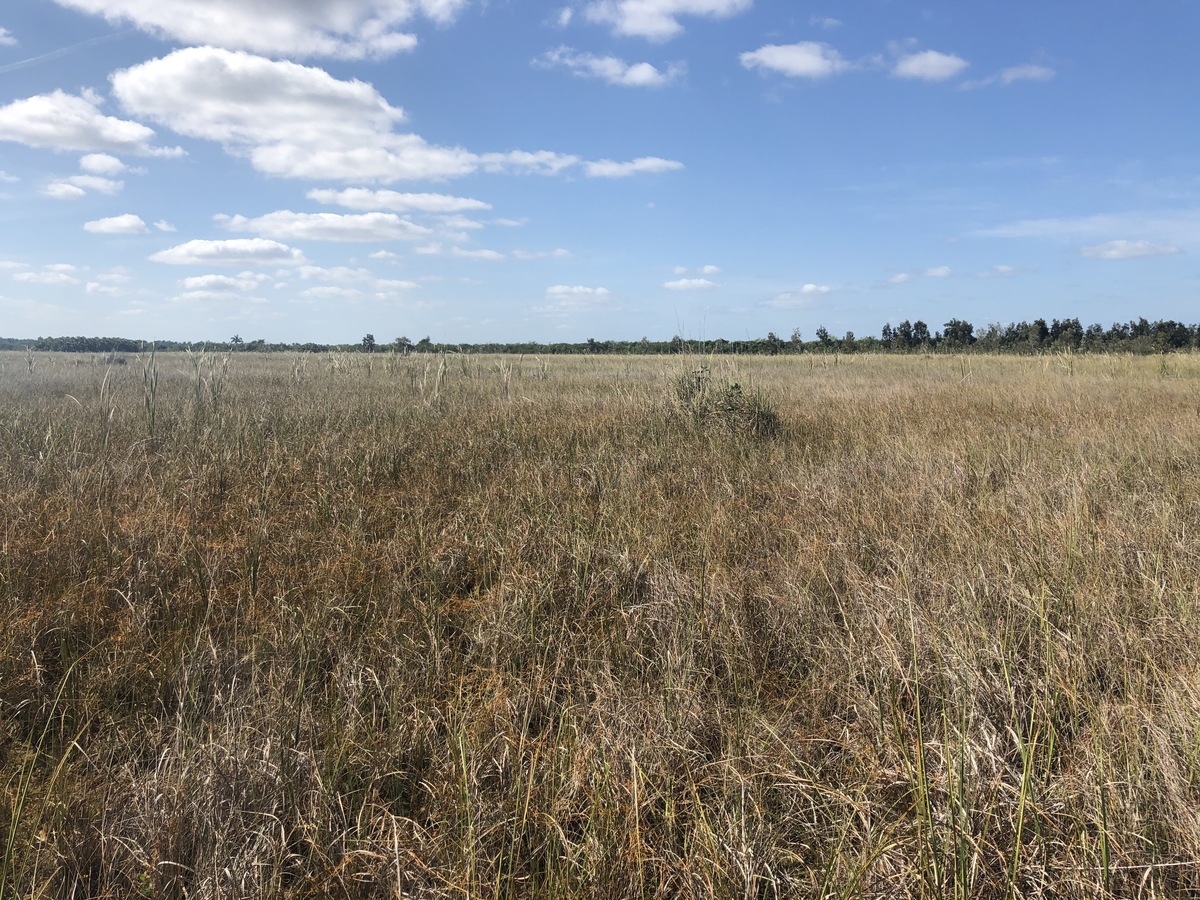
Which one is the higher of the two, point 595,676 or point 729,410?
point 729,410

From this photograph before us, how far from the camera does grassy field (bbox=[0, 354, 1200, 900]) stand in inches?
62.6

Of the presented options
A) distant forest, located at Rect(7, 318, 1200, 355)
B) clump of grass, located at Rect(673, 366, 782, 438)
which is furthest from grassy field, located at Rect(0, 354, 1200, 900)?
distant forest, located at Rect(7, 318, 1200, 355)

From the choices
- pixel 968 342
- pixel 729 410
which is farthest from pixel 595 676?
pixel 968 342

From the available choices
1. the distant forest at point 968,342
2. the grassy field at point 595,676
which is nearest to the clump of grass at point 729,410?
the grassy field at point 595,676

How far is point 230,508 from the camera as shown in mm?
4277

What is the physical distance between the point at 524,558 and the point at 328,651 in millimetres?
1226

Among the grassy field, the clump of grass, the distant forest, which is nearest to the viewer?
the grassy field

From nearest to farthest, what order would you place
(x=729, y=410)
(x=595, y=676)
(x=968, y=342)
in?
(x=595, y=676), (x=729, y=410), (x=968, y=342)

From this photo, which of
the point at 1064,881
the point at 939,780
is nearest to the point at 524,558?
the point at 939,780

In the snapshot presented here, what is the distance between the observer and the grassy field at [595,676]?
1.59 m

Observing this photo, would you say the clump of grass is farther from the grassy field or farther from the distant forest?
the distant forest

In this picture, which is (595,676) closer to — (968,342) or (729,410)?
(729,410)

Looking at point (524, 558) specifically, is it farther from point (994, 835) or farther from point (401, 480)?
point (994, 835)

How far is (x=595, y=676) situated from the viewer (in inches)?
95.7
